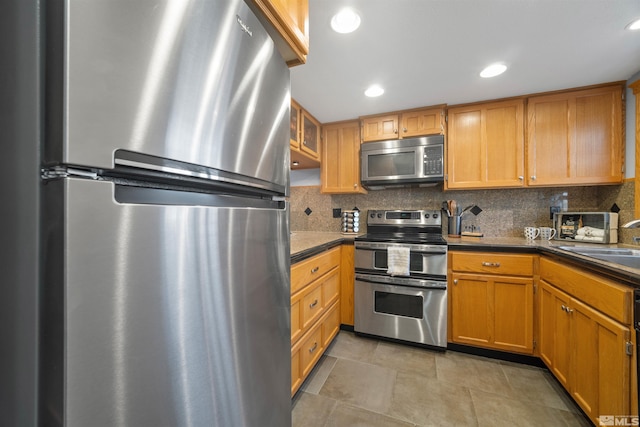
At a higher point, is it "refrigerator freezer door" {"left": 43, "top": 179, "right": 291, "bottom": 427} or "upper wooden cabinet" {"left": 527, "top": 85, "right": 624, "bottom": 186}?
"upper wooden cabinet" {"left": 527, "top": 85, "right": 624, "bottom": 186}

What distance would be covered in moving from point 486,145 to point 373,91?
1214 millimetres

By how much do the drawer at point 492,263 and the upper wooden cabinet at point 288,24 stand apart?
1.88 m

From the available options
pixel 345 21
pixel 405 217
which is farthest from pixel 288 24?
pixel 405 217

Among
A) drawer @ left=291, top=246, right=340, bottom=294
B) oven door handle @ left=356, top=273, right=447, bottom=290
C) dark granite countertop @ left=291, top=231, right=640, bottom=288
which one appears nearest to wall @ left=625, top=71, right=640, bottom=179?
dark granite countertop @ left=291, top=231, right=640, bottom=288

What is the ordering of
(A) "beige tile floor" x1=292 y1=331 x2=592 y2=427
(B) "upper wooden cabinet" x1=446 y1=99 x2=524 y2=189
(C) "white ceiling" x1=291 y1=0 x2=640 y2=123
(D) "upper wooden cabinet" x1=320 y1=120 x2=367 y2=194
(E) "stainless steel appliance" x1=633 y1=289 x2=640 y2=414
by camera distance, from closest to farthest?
(E) "stainless steel appliance" x1=633 y1=289 x2=640 y2=414 < (C) "white ceiling" x1=291 y1=0 x2=640 y2=123 < (A) "beige tile floor" x1=292 y1=331 x2=592 y2=427 < (B) "upper wooden cabinet" x1=446 y1=99 x2=524 y2=189 < (D) "upper wooden cabinet" x1=320 y1=120 x2=367 y2=194

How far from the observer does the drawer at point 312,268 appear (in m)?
1.40

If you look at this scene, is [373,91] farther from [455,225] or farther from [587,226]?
[587,226]

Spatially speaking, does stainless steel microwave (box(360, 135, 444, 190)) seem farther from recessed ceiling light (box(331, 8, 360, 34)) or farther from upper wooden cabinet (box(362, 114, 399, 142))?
recessed ceiling light (box(331, 8, 360, 34))

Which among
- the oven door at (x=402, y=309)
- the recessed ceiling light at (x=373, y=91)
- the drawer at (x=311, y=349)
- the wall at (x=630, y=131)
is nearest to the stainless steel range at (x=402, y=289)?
the oven door at (x=402, y=309)

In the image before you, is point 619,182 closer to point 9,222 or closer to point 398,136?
point 398,136

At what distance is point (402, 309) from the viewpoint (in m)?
2.09

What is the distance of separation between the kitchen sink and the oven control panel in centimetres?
105

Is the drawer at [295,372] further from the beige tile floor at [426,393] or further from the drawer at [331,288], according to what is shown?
the drawer at [331,288]

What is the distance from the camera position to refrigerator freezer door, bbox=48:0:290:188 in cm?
34
